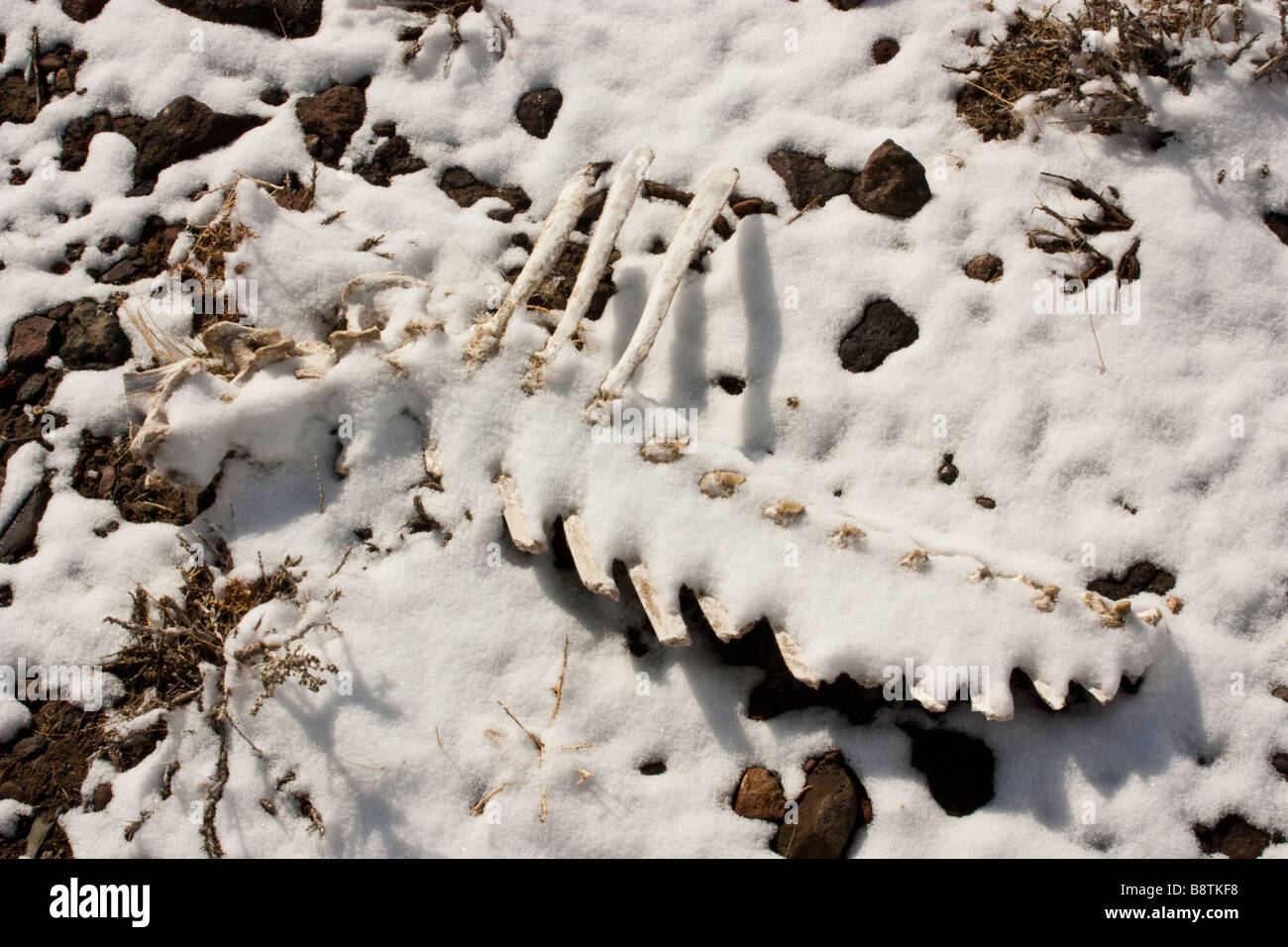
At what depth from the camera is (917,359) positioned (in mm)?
3555

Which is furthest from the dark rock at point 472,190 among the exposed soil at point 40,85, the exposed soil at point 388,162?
the exposed soil at point 40,85

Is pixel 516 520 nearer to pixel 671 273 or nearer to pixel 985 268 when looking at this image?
pixel 671 273

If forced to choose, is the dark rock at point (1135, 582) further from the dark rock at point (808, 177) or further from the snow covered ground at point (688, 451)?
the dark rock at point (808, 177)

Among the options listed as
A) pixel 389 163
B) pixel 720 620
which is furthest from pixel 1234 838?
pixel 389 163

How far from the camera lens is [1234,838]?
3076 mm

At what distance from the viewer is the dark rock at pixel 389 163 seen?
396 cm

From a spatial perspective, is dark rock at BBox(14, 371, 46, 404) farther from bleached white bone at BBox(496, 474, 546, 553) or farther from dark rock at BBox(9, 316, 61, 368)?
bleached white bone at BBox(496, 474, 546, 553)

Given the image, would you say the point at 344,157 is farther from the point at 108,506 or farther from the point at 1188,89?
the point at 1188,89

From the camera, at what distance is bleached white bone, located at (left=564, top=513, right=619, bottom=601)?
301 centimetres

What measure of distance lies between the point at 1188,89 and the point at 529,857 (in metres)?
4.05

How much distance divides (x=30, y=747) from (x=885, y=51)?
453 centimetres

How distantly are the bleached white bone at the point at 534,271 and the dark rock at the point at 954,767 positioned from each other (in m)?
2.12

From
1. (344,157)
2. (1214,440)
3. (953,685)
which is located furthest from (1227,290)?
(344,157)

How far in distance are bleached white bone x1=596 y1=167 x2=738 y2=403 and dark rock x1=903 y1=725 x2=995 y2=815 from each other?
5.52ft
